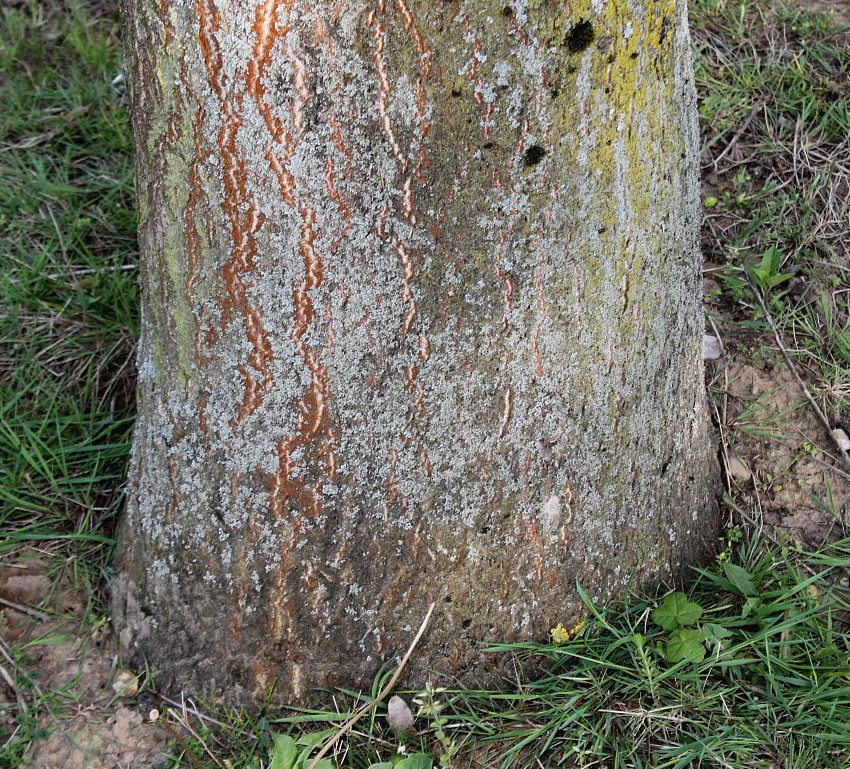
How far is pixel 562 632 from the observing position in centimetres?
170

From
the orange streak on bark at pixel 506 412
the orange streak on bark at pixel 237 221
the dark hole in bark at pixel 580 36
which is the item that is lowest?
the orange streak on bark at pixel 506 412

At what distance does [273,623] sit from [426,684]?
38 cm

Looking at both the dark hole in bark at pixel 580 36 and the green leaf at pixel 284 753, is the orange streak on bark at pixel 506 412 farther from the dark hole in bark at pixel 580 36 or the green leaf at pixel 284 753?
the green leaf at pixel 284 753

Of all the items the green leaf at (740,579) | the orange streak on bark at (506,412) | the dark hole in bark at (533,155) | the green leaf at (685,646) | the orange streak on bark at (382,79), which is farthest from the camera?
the green leaf at (740,579)

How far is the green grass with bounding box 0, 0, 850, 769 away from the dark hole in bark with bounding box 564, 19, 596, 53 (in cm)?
117

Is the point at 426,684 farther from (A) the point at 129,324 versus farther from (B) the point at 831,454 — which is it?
(A) the point at 129,324

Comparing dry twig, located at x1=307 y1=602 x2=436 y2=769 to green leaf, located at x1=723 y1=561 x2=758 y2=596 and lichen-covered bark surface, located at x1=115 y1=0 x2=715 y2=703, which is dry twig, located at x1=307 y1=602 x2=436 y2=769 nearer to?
lichen-covered bark surface, located at x1=115 y1=0 x2=715 y2=703

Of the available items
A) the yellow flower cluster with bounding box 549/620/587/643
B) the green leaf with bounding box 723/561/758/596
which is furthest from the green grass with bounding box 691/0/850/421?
the yellow flower cluster with bounding box 549/620/587/643

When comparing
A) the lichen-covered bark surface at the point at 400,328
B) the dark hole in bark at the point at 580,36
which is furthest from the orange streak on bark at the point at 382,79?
the dark hole in bark at the point at 580,36

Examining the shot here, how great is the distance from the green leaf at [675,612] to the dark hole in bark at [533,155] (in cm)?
110

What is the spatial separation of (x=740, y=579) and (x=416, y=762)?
2.95 ft

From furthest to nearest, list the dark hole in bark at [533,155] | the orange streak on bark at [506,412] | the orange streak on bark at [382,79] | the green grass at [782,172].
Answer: the green grass at [782,172] → the orange streak on bark at [506,412] → the dark hole in bark at [533,155] → the orange streak on bark at [382,79]

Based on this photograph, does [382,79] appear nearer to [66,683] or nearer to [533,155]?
[533,155]

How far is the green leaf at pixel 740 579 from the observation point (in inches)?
68.6
